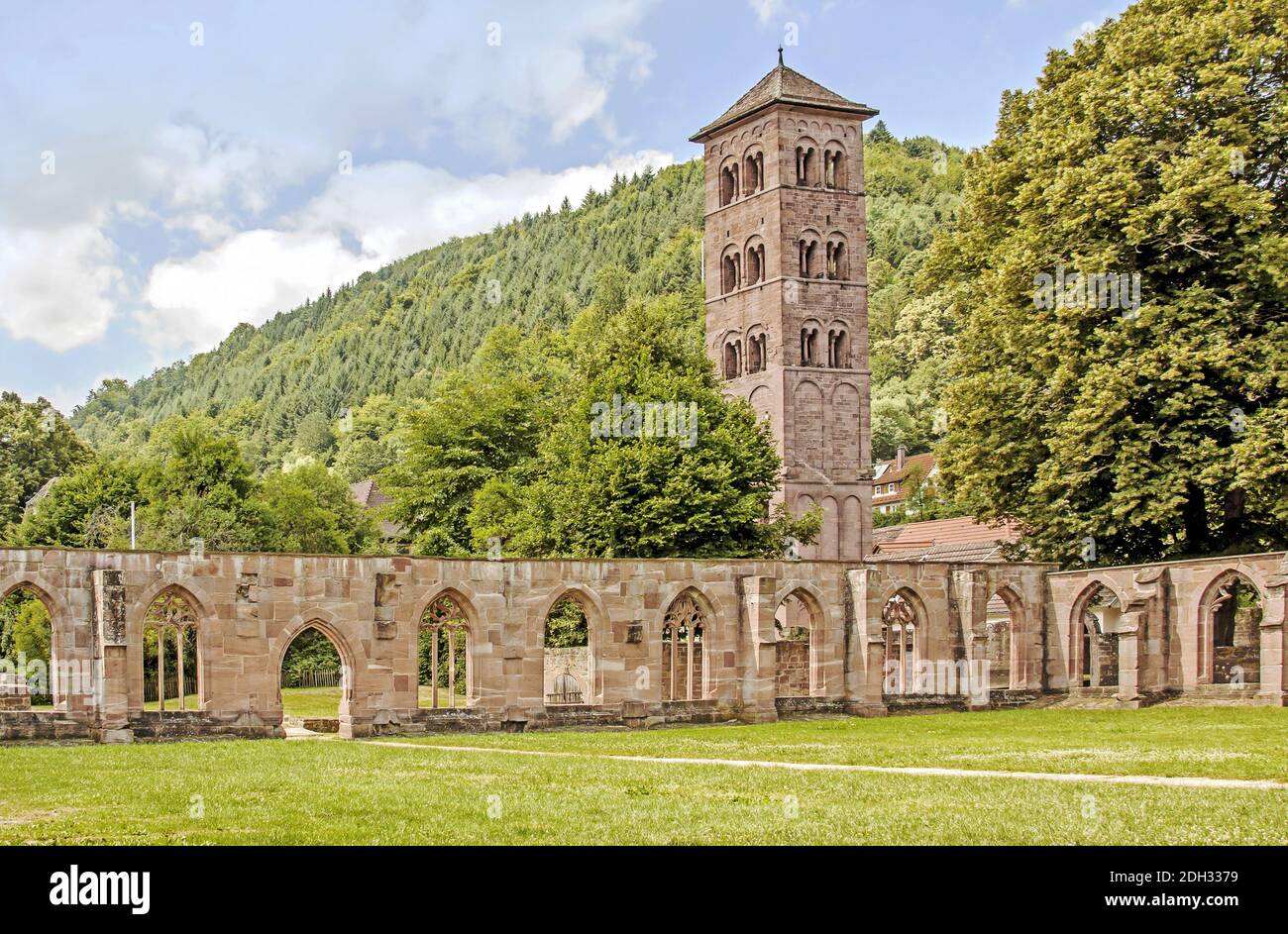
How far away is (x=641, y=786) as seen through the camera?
788 inches

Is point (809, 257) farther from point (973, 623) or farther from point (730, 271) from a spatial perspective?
point (973, 623)

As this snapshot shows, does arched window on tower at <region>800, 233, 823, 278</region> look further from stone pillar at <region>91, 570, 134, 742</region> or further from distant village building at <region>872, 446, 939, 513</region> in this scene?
stone pillar at <region>91, 570, 134, 742</region>

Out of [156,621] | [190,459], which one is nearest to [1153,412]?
[156,621]

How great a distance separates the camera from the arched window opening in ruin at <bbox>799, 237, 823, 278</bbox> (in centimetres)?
7562

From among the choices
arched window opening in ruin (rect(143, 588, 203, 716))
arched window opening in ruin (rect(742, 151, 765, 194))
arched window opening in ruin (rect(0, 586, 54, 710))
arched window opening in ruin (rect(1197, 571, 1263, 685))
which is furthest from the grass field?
arched window opening in ruin (rect(742, 151, 765, 194))

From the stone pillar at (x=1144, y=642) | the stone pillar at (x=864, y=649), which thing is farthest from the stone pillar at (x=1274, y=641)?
the stone pillar at (x=864, y=649)

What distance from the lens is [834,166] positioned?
76.4m

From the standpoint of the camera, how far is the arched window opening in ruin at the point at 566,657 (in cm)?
5241

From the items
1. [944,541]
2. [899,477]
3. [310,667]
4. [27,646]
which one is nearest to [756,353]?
[944,541]

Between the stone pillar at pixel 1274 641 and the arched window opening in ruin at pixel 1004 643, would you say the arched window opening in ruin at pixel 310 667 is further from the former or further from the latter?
the stone pillar at pixel 1274 641

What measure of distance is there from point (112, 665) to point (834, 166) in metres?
51.5

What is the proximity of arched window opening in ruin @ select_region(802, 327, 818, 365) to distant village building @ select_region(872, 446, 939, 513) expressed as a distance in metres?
40.9
